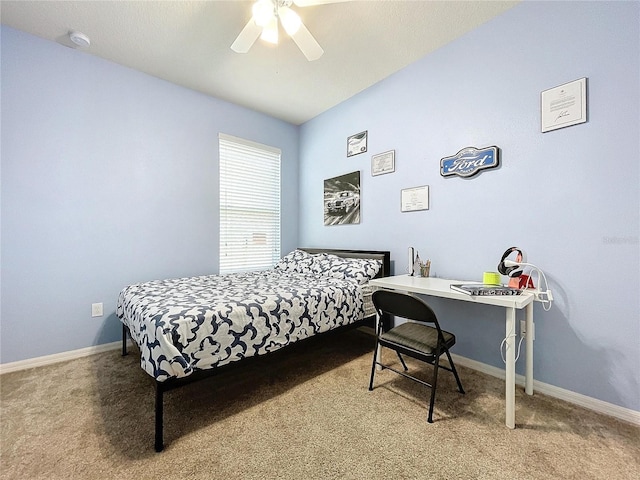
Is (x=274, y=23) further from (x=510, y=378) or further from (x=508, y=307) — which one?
(x=510, y=378)

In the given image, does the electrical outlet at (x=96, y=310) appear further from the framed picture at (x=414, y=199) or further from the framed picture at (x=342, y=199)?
the framed picture at (x=414, y=199)

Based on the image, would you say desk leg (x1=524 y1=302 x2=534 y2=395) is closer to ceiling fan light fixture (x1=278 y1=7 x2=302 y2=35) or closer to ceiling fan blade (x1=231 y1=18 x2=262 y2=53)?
ceiling fan light fixture (x1=278 y1=7 x2=302 y2=35)

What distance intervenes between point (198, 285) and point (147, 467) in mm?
1420

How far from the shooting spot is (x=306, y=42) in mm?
1978

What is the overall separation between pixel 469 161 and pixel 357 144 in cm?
135

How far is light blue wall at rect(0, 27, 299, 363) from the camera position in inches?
88.8

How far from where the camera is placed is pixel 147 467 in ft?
4.17

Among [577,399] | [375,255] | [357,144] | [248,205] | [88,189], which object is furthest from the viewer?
[248,205]

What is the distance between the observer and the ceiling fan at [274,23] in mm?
1760

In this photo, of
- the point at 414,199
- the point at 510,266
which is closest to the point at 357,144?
the point at 414,199

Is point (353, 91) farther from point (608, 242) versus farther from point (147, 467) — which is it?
point (147, 467)

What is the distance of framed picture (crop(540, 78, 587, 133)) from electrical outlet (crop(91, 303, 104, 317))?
403 centimetres

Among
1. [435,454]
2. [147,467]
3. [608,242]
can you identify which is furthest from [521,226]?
[147,467]

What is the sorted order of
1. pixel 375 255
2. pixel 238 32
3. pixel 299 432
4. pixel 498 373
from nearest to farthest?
pixel 299 432, pixel 498 373, pixel 238 32, pixel 375 255
